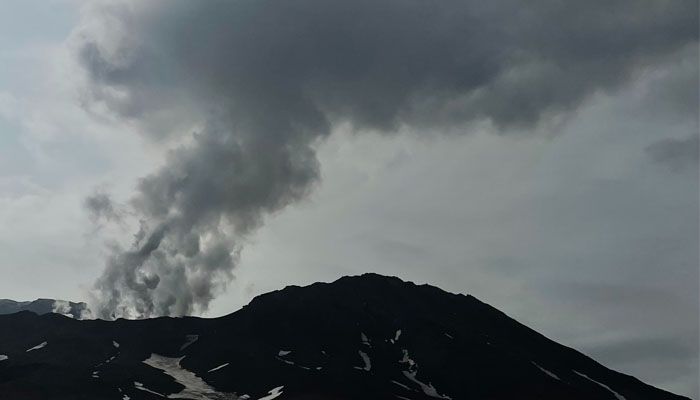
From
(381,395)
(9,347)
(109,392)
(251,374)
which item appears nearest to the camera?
(109,392)

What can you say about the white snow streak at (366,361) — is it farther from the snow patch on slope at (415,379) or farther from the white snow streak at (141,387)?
the white snow streak at (141,387)

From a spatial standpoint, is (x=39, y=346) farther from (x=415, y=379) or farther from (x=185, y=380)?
(x=415, y=379)

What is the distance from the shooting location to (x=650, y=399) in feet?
647

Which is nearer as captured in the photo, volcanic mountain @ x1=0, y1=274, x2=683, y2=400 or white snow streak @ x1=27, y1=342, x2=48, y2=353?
volcanic mountain @ x1=0, y1=274, x2=683, y2=400

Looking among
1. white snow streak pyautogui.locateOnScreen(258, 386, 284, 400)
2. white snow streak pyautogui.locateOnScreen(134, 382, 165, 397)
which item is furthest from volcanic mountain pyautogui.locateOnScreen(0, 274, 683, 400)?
white snow streak pyautogui.locateOnScreen(258, 386, 284, 400)

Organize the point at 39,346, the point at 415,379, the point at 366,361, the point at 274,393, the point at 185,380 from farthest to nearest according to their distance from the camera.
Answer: the point at 39,346 < the point at 366,361 < the point at 415,379 < the point at 185,380 < the point at 274,393

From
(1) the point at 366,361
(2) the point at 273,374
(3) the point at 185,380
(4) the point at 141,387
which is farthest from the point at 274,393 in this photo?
(1) the point at 366,361

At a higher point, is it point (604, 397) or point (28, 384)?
point (604, 397)

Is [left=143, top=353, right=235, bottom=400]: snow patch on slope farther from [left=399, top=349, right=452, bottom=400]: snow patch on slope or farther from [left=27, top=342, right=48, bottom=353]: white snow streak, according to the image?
[left=399, top=349, right=452, bottom=400]: snow patch on slope

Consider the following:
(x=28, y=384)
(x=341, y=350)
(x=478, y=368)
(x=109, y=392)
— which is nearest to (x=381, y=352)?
(x=341, y=350)

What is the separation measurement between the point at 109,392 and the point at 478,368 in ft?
301

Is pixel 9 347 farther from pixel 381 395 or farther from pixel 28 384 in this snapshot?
pixel 381 395

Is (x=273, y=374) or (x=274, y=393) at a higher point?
(x=273, y=374)

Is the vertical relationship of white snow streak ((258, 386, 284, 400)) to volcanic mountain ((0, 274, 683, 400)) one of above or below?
below
